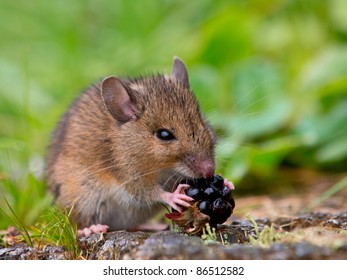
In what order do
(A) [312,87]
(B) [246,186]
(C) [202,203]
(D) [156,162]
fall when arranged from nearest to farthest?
(C) [202,203] < (D) [156,162] < (B) [246,186] < (A) [312,87]

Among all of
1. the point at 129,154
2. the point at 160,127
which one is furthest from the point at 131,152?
the point at 160,127

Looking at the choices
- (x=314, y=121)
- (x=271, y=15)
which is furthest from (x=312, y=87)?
(x=271, y=15)

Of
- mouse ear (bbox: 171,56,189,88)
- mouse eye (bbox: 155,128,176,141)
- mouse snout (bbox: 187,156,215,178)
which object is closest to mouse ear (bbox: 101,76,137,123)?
mouse eye (bbox: 155,128,176,141)

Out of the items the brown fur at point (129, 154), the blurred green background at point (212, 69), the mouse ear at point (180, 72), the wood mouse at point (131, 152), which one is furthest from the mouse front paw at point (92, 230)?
the mouse ear at point (180, 72)

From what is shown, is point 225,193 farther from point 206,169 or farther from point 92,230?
point 92,230

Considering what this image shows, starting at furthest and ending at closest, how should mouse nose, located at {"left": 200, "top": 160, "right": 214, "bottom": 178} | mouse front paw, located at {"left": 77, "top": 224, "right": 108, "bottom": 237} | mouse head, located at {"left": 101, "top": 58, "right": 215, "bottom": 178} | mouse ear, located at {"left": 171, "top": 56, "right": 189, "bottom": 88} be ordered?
mouse ear, located at {"left": 171, "top": 56, "right": 189, "bottom": 88} < mouse front paw, located at {"left": 77, "top": 224, "right": 108, "bottom": 237} < mouse head, located at {"left": 101, "top": 58, "right": 215, "bottom": 178} < mouse nose, located at {"left": 200, "top": 160, "right": 214, "bottom": 178}

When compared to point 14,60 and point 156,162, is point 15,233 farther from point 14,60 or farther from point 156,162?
point 14,60

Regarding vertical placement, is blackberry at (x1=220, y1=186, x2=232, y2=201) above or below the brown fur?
below

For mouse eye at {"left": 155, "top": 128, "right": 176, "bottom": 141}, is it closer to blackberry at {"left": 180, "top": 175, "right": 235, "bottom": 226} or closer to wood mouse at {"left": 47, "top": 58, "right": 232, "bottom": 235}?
wood mouse at {"left": 47, "top": 58, "right": 232, "bottom": 235}
